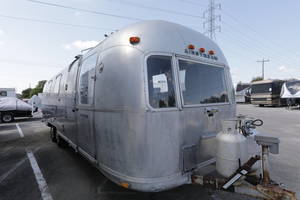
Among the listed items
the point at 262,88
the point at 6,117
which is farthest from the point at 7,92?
the point at 262,88

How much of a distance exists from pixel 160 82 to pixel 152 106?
1.24 feet

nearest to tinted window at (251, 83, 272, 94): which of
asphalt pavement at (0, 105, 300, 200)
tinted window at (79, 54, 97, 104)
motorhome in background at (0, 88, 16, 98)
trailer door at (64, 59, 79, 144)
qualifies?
asphalt pavement at (0, 105, 300, 200)

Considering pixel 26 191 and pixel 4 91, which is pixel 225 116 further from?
pixel 4 91

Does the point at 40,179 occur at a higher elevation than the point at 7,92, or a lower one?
lower

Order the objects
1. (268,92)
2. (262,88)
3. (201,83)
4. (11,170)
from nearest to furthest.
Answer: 1. (201,83)
2. (11,170)
3. (268,92)
4. (262,88)

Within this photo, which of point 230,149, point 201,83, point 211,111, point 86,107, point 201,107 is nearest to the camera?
point 230,149

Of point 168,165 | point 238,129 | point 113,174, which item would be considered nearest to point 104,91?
point 113,174

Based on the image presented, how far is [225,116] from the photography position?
3.10 meters

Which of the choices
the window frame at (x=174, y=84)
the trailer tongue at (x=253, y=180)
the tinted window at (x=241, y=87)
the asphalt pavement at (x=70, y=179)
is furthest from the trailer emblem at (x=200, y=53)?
the tinted window at (x=241, y=87)

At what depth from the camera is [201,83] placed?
2.88 m

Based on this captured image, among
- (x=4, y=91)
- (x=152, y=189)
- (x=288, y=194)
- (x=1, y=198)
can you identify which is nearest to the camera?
(x=288, y=194)

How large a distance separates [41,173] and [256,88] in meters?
21.8

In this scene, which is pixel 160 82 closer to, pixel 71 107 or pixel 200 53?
pixel 200 53

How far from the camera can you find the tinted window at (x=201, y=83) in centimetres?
257
